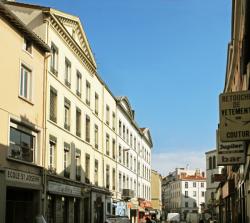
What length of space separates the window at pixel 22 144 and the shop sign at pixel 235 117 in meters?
16.8

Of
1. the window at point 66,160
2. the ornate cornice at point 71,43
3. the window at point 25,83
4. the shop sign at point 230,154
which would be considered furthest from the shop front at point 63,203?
the shop sign at point 230,154

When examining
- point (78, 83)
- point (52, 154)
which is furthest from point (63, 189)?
point (78, 83)

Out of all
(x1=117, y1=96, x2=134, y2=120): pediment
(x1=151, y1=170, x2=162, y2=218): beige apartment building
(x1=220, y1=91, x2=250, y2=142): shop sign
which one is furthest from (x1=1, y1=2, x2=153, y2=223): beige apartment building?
(x1=151, y1=170, x2=162, y2=218): beige apartment building

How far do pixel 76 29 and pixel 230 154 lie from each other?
2486 centimetres

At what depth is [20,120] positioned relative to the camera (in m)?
28.0

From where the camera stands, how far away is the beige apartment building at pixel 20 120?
1037 inches

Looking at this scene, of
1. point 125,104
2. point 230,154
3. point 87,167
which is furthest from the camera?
point 125,104

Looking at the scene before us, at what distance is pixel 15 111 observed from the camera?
90.8ft

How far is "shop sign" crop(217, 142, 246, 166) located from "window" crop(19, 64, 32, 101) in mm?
13985

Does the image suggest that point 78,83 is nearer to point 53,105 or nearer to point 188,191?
point 53,105

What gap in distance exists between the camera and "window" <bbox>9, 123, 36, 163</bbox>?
27391 mm

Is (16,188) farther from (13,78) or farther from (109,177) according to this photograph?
(109,177)

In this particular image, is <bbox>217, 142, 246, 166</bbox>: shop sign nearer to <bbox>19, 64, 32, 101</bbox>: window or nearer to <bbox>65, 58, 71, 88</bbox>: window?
<bbox>19, 64, 32, 101</bbox>: window

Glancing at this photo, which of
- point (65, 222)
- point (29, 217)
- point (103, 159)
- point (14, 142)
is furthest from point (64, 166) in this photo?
point (103, 159)
